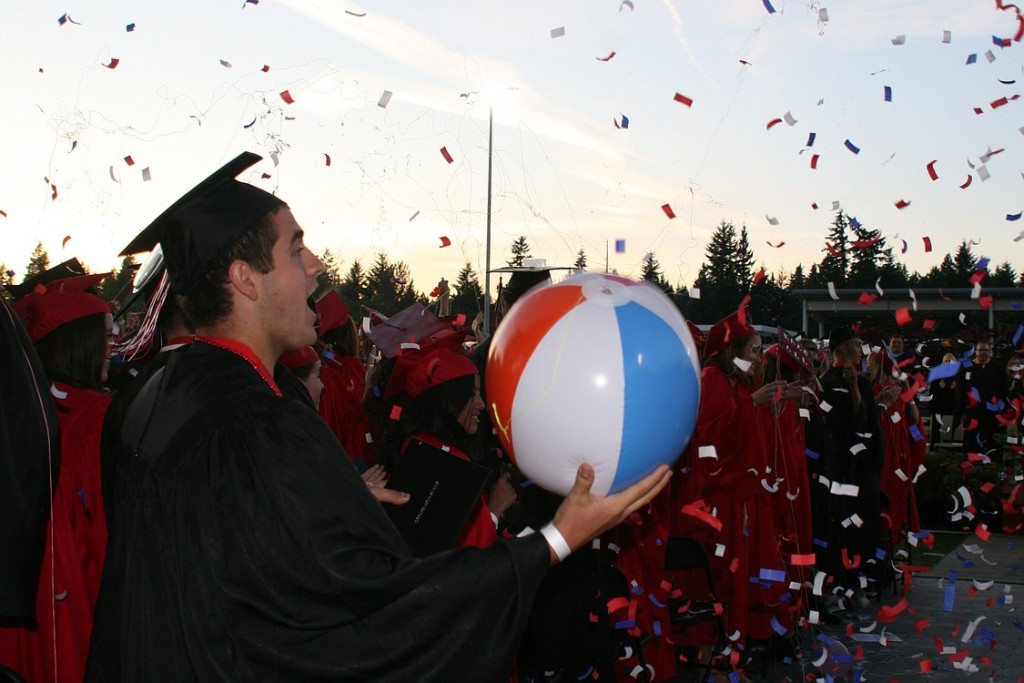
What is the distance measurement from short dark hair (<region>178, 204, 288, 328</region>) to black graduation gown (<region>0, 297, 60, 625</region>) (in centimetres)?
66

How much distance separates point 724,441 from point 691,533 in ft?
2.63

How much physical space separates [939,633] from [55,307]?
7.28 meters

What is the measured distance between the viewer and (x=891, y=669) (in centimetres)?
716

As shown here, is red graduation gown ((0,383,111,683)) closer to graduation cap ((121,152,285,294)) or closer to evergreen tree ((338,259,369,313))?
graduation cap ((121,152,285,294))

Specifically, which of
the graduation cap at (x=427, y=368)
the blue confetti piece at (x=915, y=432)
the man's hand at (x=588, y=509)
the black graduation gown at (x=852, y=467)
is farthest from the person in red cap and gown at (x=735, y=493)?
the man's hand at (x=588, y=509)

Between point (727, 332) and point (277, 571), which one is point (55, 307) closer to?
point (277, 571)

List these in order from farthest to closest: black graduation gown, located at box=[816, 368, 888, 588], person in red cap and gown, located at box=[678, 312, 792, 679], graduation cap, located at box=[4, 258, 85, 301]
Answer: black graduation gown, located at box=[816, 368, 888, 588] → person in red cap and gown, located at box=[678, 312, 792, 679] → graduation cap, located at box=[4, 258, 85, 301]

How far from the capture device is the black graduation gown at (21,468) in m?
2.68

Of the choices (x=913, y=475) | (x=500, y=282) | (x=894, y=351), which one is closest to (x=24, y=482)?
(x=500, y=282)

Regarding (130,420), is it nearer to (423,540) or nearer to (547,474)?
(547,474)

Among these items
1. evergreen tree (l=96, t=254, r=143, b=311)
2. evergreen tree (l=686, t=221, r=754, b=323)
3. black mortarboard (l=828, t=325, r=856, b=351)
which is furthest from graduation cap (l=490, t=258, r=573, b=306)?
evergreen tree (l=686, t=221, r=754, b=323)

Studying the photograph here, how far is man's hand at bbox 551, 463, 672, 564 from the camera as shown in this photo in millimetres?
2434

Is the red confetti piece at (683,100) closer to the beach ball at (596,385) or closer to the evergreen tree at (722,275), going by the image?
the beach ball at (596,385)

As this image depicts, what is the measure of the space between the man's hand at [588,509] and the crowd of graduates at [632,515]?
73 centimetres
